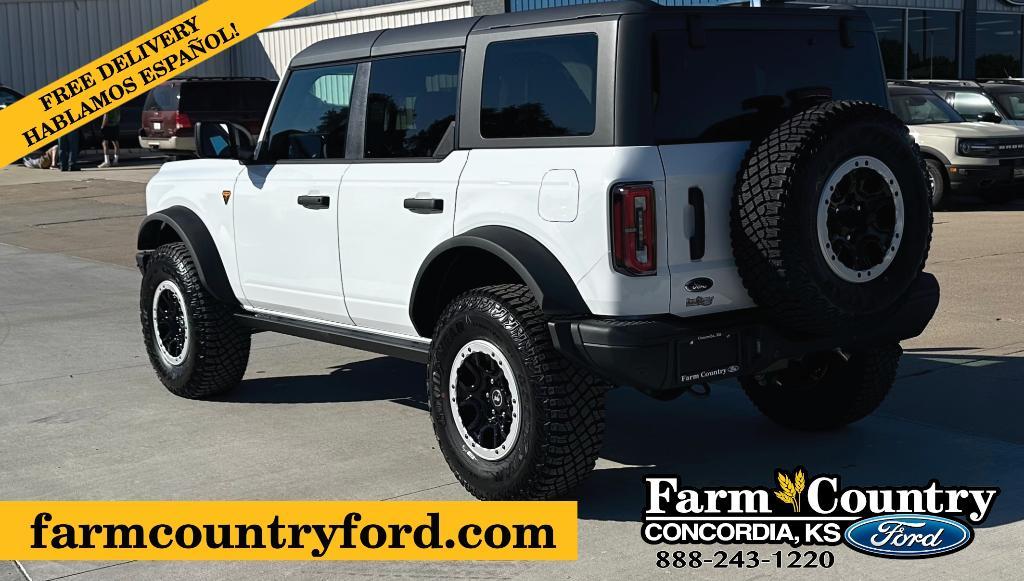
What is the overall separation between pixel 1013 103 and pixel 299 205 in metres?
15.2

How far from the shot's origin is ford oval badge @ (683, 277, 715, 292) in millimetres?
4906

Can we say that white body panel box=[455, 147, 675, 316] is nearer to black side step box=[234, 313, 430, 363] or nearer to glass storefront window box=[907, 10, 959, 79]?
black side step box=[234, 313, 430, 363]

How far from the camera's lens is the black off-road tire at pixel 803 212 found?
4.77 metres

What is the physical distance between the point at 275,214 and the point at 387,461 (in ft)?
4.82

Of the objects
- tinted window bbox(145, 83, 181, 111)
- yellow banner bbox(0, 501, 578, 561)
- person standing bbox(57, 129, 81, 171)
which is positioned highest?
tinted window bbox(145, 83, 181, 111)

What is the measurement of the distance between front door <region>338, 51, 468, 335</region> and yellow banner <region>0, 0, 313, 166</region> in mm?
22682

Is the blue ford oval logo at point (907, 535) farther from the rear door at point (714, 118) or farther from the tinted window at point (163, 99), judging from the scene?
the tinted window at point (163, 99)

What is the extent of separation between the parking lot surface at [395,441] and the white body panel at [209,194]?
2.86ft

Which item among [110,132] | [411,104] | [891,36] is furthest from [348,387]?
[110,132]

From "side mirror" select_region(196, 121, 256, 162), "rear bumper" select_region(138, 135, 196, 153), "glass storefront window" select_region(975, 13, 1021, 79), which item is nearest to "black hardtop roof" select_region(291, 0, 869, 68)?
"side mirror" select_region(196, 121, 256, 162)

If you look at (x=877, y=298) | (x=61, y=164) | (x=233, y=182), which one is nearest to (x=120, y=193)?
(x=61, y=164)

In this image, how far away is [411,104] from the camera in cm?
589

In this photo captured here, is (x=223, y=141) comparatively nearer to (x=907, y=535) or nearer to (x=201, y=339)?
(x=201, y=339)

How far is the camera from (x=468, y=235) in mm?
5238
